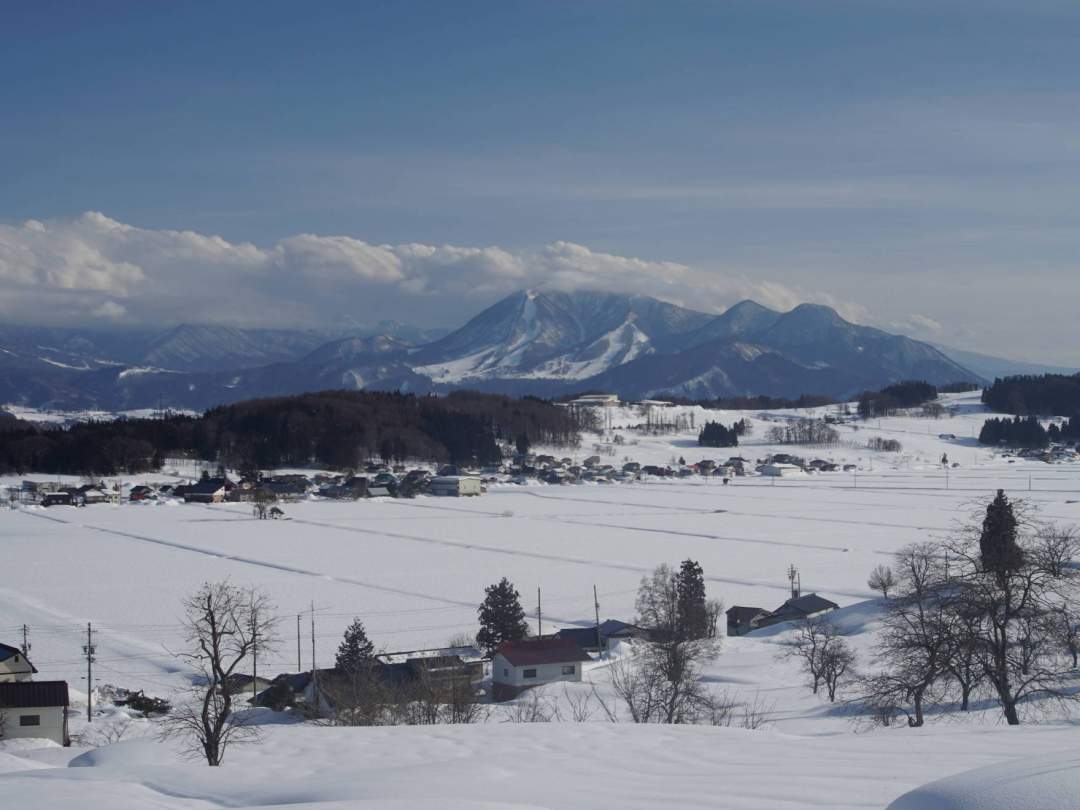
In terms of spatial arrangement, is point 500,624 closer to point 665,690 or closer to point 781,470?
point 665,690

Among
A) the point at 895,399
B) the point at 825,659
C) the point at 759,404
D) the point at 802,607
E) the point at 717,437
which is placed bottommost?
the point at 802,607

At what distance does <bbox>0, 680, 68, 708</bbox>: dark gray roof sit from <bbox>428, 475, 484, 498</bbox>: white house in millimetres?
52555

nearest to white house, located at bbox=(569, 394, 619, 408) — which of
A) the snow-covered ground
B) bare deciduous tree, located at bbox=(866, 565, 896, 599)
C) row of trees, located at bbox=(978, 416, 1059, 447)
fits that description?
row of trees, located at bbox=(978, 416, 1059, 447)

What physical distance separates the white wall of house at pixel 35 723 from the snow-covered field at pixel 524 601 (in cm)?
44

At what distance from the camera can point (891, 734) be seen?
966cm

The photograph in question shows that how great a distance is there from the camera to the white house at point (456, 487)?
2756 inches

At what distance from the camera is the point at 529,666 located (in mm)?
19344

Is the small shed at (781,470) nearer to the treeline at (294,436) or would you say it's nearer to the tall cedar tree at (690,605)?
the treeline at (294,436)

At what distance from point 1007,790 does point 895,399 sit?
5941 inches

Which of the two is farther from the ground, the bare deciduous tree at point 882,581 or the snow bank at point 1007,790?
the snow bank at point 1007,790

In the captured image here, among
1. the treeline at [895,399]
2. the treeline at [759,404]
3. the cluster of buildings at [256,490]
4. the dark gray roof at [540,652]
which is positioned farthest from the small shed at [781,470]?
the dark gray roof at [540,652]

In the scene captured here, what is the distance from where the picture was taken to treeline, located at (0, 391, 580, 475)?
79.9 meters

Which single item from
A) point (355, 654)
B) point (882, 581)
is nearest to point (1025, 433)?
point (882, 581)

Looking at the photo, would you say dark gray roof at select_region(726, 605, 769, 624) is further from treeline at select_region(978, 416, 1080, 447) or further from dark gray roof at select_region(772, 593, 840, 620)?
treeline at select_region(978, 416, 1080, 447)
